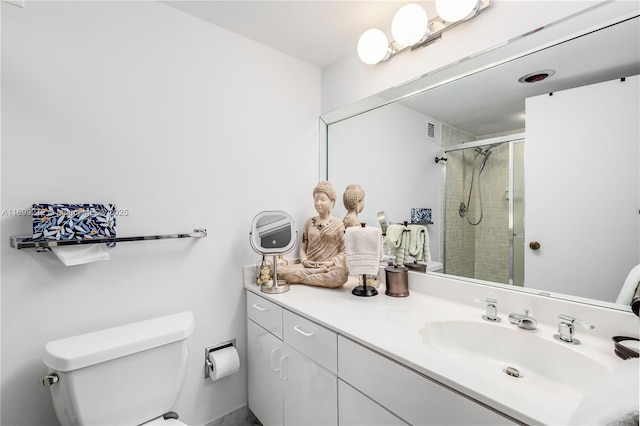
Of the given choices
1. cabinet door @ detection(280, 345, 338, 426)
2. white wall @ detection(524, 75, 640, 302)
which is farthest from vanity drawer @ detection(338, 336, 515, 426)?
white wall @ detection(524, 75, 640, 302)

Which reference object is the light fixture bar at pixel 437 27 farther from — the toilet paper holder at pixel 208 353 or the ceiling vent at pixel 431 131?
the toilet paper holder at pixel 208 353

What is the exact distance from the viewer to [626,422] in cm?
42

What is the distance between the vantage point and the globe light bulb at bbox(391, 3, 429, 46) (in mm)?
1260

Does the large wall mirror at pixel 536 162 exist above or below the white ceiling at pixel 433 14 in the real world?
below

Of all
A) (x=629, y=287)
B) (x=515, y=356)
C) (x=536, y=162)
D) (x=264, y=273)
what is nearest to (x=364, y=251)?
(x=264, y=273)

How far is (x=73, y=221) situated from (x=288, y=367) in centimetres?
106

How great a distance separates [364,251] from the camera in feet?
4.37

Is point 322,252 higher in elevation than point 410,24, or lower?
lower

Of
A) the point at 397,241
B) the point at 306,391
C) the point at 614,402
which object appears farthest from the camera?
the point at 397,241

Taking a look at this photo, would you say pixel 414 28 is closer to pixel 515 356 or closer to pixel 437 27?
pixel 437 27

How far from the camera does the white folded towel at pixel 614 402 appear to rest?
0.43 m

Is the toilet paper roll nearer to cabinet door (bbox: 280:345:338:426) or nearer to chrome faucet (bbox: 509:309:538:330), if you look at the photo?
cabinet door (bbox: 280:345:338:426)

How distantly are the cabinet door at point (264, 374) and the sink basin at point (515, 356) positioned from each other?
736mm

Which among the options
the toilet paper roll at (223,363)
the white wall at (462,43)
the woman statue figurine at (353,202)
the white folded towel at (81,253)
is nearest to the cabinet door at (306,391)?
the toilet paper roll at (223,363)
